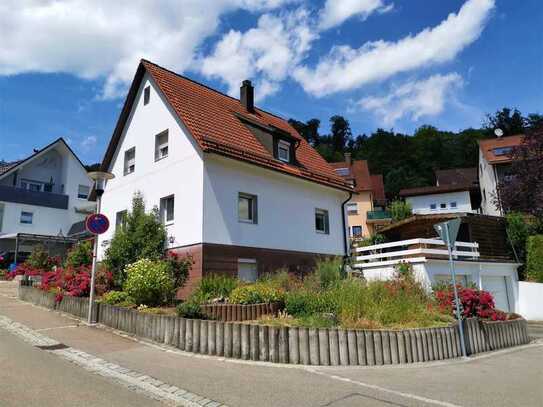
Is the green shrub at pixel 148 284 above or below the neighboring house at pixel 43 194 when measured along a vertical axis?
below

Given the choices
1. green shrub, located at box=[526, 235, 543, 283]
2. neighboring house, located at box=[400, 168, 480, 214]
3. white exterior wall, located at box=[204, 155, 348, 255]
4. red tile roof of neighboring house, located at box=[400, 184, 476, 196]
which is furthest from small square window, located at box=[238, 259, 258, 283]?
red tile roof of neighboring house, located at box=[400, 184, 476, 196]

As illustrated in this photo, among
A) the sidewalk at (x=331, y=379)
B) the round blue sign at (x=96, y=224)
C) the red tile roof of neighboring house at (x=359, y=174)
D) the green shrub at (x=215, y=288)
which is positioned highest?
the red tile roof of neighboring house at (x=359, y=174)

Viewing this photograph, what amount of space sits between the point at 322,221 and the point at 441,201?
39.0 metres

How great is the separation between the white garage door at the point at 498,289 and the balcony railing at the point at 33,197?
35.6 m

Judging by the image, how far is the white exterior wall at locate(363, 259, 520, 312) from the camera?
637 inches

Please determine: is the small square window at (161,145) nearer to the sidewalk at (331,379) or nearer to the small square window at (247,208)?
the small square window at (247,208)

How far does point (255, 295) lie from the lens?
10.9m

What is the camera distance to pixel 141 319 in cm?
1034

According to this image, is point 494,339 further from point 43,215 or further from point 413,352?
point 43,215

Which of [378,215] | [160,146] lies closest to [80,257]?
[160,146]

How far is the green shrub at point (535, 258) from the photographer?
21422 millimetres

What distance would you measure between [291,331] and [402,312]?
11.5 feet

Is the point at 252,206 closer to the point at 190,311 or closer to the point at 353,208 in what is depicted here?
the point at 190,311

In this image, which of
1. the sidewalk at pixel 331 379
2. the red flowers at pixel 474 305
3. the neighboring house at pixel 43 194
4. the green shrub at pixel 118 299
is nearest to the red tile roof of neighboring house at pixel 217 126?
the green shrub at pixel 118 299
